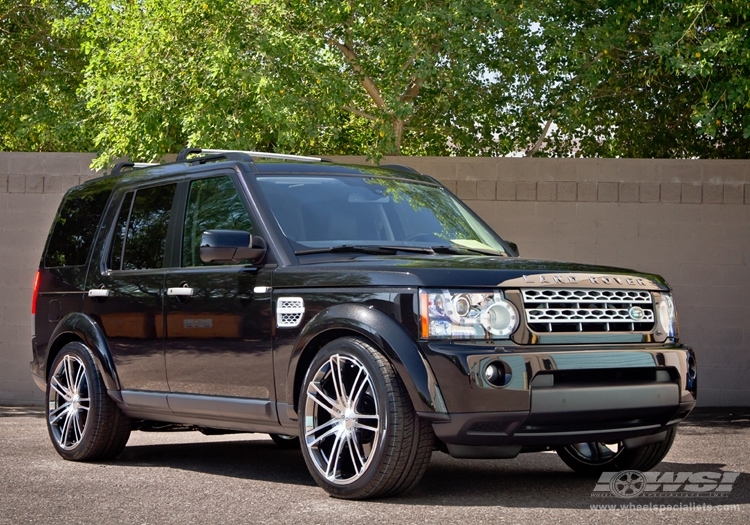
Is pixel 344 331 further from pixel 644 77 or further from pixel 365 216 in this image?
pixel 644 77

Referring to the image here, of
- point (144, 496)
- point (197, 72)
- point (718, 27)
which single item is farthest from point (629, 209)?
point (144, 496)

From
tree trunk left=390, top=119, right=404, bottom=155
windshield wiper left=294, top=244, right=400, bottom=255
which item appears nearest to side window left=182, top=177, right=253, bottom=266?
windshield wiper left=294, top=244, right=400, bottom=255

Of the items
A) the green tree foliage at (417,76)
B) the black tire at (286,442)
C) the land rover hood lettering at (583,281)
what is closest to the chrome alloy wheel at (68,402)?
the black tire at (286,442)

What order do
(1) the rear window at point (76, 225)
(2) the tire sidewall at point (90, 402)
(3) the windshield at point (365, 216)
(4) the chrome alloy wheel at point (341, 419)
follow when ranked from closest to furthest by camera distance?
(4) the chrome alloy wheel at point (341, 419), (3) the windshield at point (365, 216), (2) the tire sidewall at point (90, 402), (1) the rear window at point (76, 225)

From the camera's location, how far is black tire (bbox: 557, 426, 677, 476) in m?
7.19

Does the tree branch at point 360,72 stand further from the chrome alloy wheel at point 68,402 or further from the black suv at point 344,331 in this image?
the chrome alloy wheel at point 68,402

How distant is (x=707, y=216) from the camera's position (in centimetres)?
1283

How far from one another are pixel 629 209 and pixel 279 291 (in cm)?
700

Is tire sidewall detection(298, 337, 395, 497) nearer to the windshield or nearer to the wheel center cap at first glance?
the wheel center cap

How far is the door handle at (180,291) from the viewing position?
7.45 m

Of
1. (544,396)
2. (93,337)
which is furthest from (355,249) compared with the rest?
(93,337)

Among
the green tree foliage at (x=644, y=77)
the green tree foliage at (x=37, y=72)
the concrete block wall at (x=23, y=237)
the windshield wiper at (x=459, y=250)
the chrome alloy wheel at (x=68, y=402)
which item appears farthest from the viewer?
the green tree foliage at (x=37, y=72)

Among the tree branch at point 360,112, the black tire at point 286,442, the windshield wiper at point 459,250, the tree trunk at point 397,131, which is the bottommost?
the black tire at point 286,442

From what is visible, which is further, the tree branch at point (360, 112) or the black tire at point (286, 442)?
the tree branch at point (360, 112)
